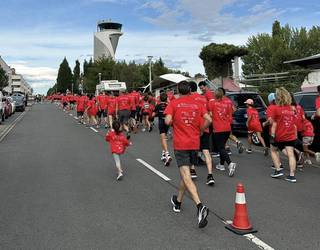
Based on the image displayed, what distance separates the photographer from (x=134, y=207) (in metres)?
6.62

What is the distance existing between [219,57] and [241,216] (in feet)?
165

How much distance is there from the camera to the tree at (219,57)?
5384 cm

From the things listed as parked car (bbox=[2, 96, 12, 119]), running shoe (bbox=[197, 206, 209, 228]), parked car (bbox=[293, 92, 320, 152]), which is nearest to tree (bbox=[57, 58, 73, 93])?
parked car (bbox=[2, 96, 12, 119])

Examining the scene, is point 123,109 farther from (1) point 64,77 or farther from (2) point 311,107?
(1) point 64,77

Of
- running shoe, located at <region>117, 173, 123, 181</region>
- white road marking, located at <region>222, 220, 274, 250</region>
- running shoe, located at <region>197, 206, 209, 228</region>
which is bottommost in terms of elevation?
white road marking, located at <region>222, 220, 274, 250</region>

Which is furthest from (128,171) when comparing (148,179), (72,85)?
(72,85)

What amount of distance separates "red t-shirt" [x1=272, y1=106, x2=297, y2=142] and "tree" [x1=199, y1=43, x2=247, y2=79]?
150 feet

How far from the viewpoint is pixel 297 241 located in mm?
5027

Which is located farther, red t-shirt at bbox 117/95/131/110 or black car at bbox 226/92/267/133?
red t-shirt at bbox 117/95/131/110

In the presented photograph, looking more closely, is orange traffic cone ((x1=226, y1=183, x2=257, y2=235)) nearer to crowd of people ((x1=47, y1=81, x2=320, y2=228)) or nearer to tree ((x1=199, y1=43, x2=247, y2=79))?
crowd of people ((x1=47, y1=81, x2=320, y2=228))

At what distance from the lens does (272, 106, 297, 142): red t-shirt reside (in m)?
8.52

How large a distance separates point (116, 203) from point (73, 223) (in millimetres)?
1144

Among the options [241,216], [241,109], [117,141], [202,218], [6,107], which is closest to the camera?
[241,216]

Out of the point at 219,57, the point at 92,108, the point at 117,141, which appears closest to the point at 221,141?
the point at 117,141
